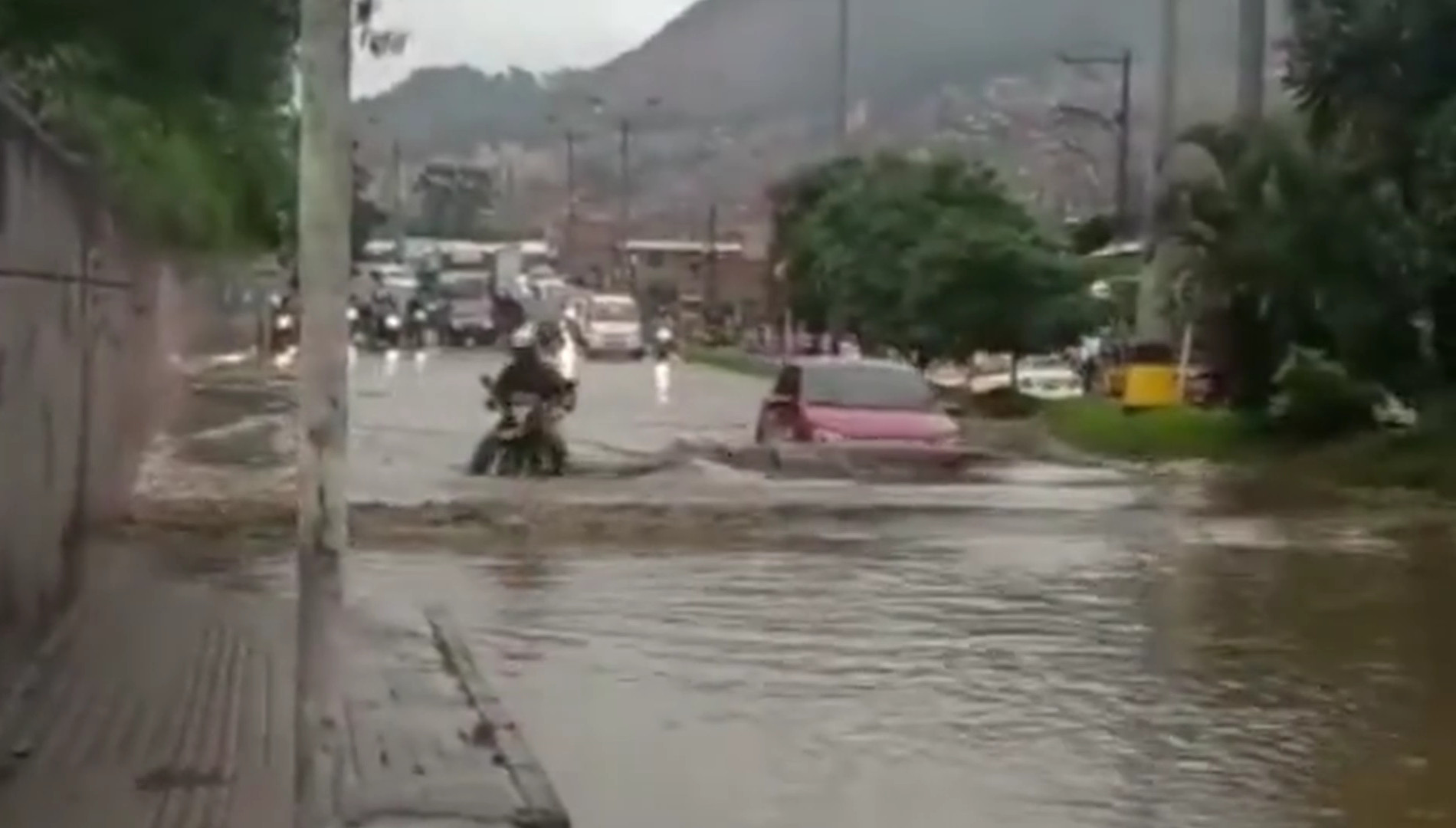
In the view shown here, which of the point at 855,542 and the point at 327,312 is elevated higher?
the point at 327,312

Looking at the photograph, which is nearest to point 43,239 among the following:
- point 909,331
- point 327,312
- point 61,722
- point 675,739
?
point 61,722

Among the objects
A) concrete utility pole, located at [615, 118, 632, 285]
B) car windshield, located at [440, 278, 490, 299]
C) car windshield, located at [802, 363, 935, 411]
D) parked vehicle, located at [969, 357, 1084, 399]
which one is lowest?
parked vehicle, located at [969, 357, 1084, 399]

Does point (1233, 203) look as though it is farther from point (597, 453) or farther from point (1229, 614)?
point (1229, 614)

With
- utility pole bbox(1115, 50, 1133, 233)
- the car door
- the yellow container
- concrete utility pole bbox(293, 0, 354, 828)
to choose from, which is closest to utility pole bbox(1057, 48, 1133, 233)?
utility pole bbox(1115, 50, 1133, 233)

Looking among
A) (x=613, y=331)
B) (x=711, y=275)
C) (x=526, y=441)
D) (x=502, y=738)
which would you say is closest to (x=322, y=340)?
(x=502, y=738)

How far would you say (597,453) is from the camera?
3675 cm

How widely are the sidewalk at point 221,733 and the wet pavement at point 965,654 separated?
463 mm

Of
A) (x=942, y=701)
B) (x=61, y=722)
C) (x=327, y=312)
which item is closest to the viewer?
(x=327, y=312)

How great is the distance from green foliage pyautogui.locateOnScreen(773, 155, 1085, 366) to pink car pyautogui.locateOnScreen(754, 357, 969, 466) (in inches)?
703

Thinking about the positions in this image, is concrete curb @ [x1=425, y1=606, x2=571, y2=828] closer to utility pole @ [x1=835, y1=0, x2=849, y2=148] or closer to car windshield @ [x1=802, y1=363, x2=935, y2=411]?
car windshield @ [x1=802, y1=363, x2=935, y2=411]

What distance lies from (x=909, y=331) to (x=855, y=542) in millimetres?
30116

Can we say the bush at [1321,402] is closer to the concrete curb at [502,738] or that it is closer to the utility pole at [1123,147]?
the concrete curb at [502,738]

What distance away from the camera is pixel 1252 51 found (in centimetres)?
4325

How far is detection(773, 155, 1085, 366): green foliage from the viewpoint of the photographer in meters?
52.2
